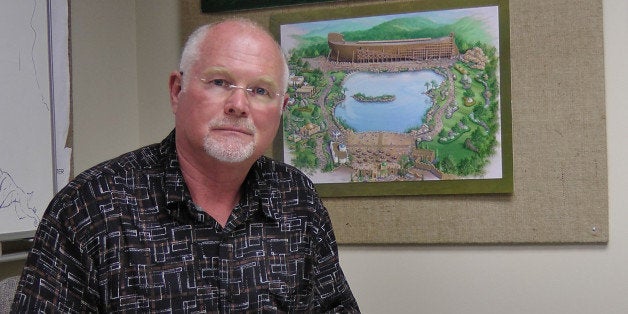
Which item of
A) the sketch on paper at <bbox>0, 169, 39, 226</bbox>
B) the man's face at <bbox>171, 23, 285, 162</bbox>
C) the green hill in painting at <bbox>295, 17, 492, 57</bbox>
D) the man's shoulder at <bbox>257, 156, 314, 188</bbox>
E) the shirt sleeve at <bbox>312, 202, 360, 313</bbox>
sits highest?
the green hill in painting at <bbox>295, 17, 492, 57</bbox>

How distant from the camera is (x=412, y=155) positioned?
1.93 m

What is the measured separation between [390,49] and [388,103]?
0.17 m

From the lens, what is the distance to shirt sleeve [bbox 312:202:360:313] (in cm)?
151

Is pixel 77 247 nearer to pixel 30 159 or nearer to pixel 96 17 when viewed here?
pixel 30 159

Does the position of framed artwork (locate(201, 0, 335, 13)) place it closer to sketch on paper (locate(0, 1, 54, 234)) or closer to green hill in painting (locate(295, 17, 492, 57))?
green hill in painting (locate(295, 17, 492, 57))

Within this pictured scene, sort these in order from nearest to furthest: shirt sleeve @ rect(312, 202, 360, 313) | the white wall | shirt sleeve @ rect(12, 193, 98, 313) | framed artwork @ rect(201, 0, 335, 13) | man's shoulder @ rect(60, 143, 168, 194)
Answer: shirt sleeve @ rect(12, 193, 98, 313), man's shoulder @ rect(60, 143, 168, 194), shirt sleeve @ rect(312, 202, 360, 313), the white wall, framed artwork @ rect(201, 0, 335, 13)

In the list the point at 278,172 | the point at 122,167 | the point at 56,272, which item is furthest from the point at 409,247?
the point at 56,272

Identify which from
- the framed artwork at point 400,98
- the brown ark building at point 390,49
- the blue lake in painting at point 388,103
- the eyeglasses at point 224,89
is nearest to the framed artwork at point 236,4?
the framed artwork at point 400,98

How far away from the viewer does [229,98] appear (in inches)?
51.2

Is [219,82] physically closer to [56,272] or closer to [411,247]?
[56,272]

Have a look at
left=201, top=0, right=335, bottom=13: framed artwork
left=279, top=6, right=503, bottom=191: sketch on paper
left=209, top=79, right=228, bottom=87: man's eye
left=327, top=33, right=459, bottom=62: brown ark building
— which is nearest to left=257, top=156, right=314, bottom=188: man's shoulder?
left=209, top=79, right=228, bottom=87: man's eye

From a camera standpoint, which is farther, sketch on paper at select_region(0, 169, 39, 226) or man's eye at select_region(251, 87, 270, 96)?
sketch on paper at select_region(0, 169, 39, 226)

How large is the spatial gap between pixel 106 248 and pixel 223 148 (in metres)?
0.30

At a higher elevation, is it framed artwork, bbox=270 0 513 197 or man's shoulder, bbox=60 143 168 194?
framed artwork, bbox=270 0 513 197
